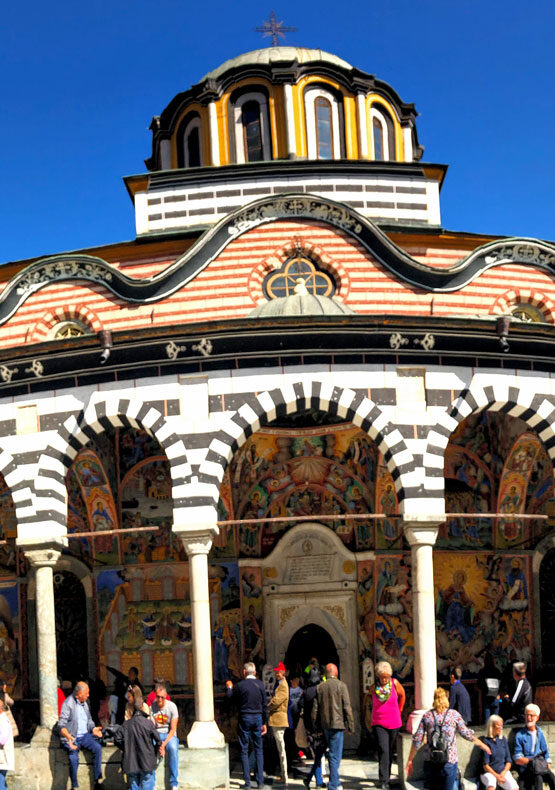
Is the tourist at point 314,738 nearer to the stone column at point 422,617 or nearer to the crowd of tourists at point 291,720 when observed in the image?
the crowd of tourists at point 291,720

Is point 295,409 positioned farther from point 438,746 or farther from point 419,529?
point 438,746

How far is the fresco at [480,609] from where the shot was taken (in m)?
22.6

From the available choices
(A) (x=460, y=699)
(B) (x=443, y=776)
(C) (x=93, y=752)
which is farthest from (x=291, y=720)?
(B) (x=443, y=776)

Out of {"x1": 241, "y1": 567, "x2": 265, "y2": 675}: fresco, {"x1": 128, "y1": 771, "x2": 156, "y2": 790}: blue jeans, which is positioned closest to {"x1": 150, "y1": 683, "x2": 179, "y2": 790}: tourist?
{"x1": 128, "y1": 771, "x2": 156, "y2": 790}: blue jeans

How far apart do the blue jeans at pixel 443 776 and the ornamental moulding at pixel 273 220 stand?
30.0 ft

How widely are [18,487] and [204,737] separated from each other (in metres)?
4.57

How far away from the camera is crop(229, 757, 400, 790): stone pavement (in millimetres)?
17797

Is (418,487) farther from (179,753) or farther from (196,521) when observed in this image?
(179,753)

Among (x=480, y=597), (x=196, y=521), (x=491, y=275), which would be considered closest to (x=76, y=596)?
(x=196, y=521)

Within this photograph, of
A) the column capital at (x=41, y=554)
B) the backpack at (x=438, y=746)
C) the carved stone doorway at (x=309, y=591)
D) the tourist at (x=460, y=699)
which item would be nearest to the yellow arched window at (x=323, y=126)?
the carved stone doorway at (x=309, y=591)

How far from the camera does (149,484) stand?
910 inches

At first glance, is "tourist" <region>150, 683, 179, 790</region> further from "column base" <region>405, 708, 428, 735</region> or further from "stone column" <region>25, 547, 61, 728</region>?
"column base" <region>405, 708, 428, 735</region>

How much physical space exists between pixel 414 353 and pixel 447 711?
5616 mm

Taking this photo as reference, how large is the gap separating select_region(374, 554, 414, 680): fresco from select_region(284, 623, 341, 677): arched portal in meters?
0.89
